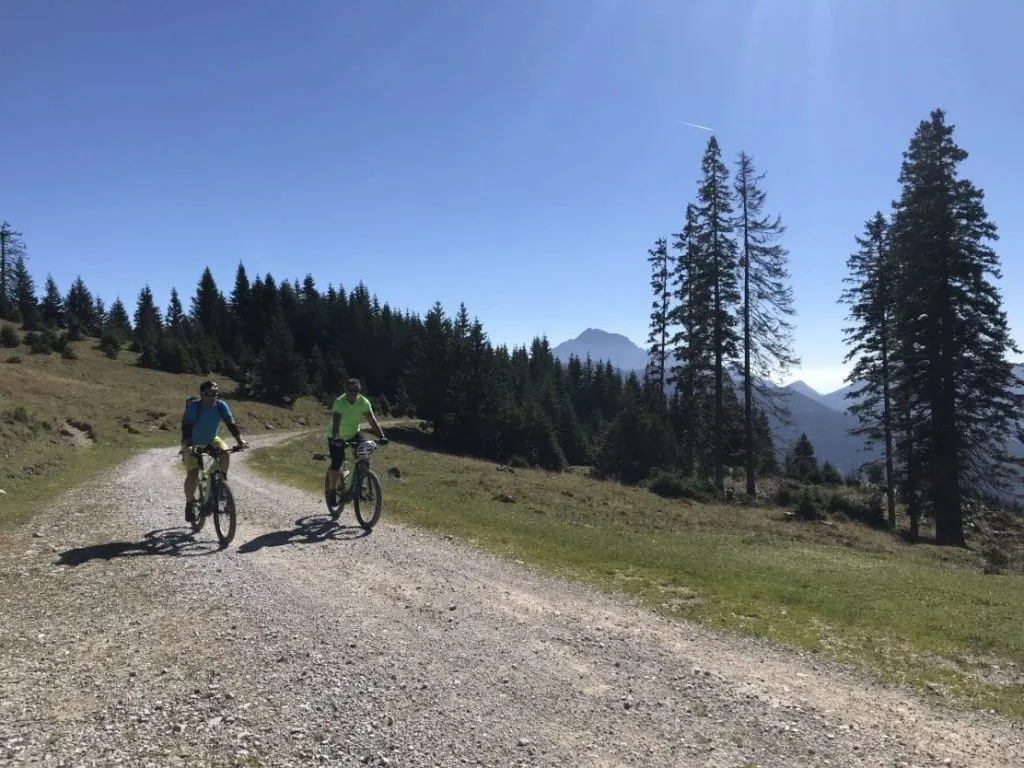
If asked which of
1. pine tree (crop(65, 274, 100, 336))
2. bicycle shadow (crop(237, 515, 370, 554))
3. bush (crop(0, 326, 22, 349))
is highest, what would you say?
pine tree (crop(65, 274, 100, 336))

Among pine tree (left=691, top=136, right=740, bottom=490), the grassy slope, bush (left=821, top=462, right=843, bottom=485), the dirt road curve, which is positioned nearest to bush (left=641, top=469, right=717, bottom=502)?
pine tree (left=691, top=136, right=740, bottom=490)

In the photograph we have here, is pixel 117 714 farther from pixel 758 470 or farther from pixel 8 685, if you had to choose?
pixel 758 470

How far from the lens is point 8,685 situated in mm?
4730

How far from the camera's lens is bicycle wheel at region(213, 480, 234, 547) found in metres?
9.41

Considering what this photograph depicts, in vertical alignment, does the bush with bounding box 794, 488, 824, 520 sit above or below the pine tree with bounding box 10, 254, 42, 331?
below

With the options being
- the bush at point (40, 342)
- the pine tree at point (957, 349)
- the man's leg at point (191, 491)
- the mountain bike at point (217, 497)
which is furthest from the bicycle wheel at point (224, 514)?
the bush at point (40, 342)

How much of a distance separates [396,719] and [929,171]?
2906cm

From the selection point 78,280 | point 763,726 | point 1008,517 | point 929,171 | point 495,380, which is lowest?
point 1008,517

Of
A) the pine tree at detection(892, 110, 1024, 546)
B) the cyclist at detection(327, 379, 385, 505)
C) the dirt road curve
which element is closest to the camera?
the dirt road curve

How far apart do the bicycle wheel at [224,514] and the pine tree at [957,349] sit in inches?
1004

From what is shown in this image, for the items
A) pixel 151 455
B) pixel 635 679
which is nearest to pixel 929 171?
pixel 635 679

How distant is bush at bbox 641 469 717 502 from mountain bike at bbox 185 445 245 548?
21119 millimetres

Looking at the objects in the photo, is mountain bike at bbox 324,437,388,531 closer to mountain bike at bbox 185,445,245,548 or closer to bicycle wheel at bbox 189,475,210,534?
mountain bike at bbox 185,445,245,548

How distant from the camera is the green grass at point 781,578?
20.5 ft
